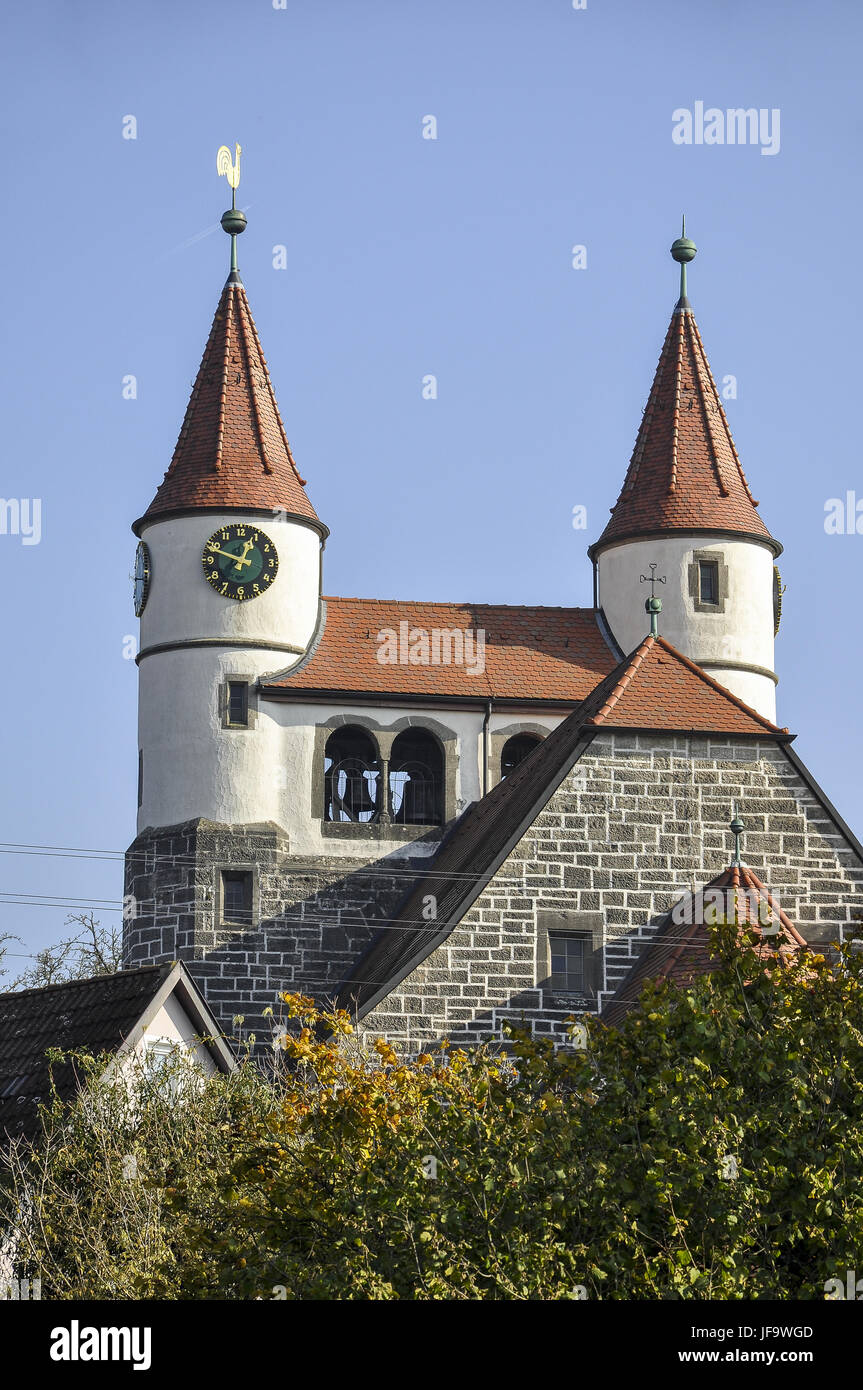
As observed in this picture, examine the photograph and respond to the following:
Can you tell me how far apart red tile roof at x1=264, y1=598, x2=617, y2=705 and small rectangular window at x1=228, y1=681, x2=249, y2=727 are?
1.40 ft

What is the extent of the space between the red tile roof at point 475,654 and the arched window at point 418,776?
3.08ft

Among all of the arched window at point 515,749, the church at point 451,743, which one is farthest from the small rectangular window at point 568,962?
the arched window at point 515,749

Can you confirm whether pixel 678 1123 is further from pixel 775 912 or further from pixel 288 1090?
pixel 775 912

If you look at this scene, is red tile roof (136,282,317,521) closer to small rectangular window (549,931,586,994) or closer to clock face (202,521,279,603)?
clock face (202,521,279,603)

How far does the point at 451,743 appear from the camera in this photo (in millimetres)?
43875

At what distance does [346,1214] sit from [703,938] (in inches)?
587

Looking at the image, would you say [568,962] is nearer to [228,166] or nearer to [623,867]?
[623,867]

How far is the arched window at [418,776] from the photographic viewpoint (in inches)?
1720

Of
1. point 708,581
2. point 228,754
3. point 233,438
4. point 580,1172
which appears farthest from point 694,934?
point 580,1172

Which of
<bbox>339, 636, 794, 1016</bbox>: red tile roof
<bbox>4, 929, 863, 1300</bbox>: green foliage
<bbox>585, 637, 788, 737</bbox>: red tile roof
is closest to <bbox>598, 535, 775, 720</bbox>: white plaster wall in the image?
<bbox>339, 636, 794, 1016</bbox>: red tile roof

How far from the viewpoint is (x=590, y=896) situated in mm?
34844

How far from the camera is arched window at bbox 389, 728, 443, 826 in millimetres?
43688

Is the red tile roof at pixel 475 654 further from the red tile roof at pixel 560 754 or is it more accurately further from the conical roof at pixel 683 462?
the red tile roof at pixel 560 754
